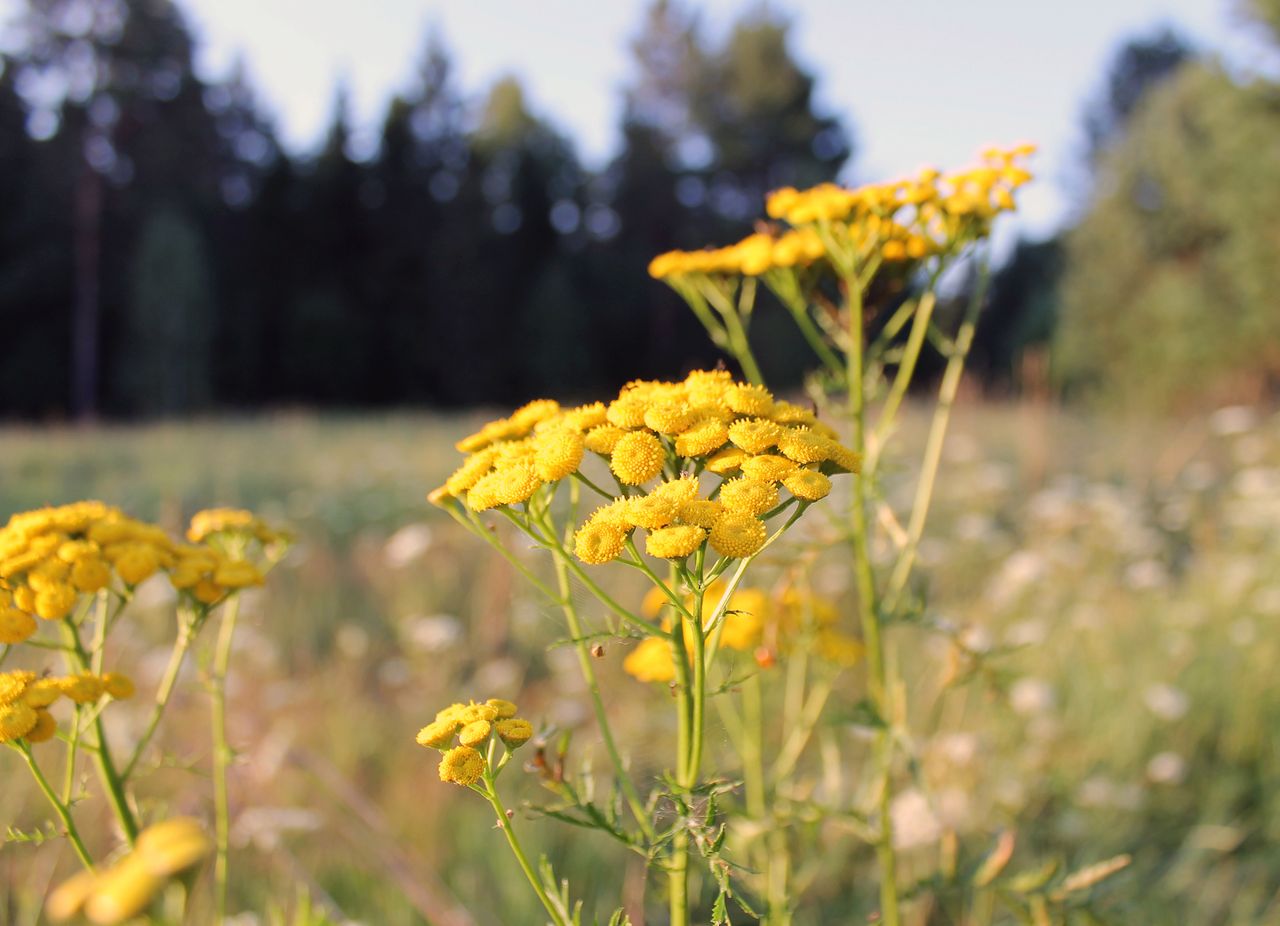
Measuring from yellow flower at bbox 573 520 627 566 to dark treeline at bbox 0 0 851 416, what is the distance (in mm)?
19191

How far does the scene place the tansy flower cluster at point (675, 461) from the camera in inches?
38.0

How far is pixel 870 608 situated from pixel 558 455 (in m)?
0.65

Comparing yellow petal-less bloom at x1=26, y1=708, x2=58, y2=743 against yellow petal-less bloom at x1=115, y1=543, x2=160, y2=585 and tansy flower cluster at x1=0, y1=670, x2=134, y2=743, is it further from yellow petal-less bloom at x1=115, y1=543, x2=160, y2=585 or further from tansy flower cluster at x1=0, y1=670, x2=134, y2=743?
yellow petal-less bloom at x1=115, y1=543, x2=160, y2=585

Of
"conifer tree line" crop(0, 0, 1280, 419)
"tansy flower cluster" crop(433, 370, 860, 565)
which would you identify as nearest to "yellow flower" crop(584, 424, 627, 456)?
"tansy flower cluster" crop(433, 370, 860, 565)

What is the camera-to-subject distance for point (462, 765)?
917 millimetres

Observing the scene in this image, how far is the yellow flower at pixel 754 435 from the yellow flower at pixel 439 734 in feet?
1.34

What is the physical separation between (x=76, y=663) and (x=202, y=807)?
198cm

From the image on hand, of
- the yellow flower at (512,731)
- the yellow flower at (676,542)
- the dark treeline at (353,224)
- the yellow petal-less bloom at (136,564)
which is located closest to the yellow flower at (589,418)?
the yellow flower at (676,542)

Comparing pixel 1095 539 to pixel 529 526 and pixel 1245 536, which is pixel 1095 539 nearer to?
pixel 1245 536

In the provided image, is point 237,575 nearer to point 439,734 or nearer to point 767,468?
point 439,734

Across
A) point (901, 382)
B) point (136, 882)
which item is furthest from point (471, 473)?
point (901, 382)

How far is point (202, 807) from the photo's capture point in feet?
9.68

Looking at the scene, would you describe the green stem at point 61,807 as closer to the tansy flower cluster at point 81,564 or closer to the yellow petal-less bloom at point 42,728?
the yellow petal-less bloom at point 42,728

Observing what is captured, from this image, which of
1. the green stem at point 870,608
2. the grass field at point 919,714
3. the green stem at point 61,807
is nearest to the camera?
the green stem at point 61,807
